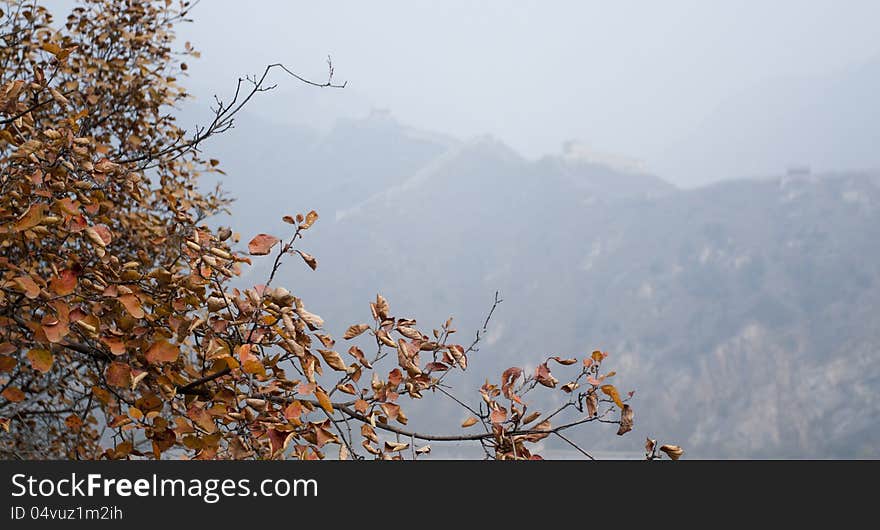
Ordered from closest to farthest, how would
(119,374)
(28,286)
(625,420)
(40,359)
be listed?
(28,286) → (40,359) → (119,374) → (625,420)

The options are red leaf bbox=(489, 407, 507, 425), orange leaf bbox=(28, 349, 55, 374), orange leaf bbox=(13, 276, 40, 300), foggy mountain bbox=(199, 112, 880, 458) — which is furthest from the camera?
foggy mountain bbox=(199, 112, 880, 458)

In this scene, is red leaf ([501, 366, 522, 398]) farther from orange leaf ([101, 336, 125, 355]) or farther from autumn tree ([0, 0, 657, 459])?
orange leaf ([101, 336, 125, 355])

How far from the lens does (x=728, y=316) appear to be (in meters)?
89.6

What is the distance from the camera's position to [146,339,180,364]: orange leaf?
2.70 metres

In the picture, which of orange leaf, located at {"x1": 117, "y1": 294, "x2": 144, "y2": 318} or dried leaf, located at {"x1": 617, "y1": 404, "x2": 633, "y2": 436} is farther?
dried leaf, located at {"x1": 617, "y1": 404, "x2": 633, "y2": 436}

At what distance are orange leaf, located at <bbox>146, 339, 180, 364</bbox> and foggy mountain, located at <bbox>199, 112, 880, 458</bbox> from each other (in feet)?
213

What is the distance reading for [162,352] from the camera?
2709 millimetres

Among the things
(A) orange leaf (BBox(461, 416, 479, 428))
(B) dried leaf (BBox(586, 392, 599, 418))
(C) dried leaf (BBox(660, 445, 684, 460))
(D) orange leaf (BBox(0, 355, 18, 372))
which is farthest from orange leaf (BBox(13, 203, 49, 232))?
(C) dried leaf (BBox(660, 445, 684, 460))

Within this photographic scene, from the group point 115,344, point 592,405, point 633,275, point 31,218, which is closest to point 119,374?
point 115,344

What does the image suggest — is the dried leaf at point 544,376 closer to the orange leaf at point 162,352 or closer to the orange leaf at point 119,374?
the orange leaf at point 162,352

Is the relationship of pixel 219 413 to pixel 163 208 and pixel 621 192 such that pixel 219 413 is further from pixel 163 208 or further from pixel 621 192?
pixel 621 192

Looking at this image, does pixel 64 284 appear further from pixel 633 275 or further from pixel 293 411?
pixel 633 275

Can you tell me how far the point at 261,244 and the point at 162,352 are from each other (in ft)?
1.71
